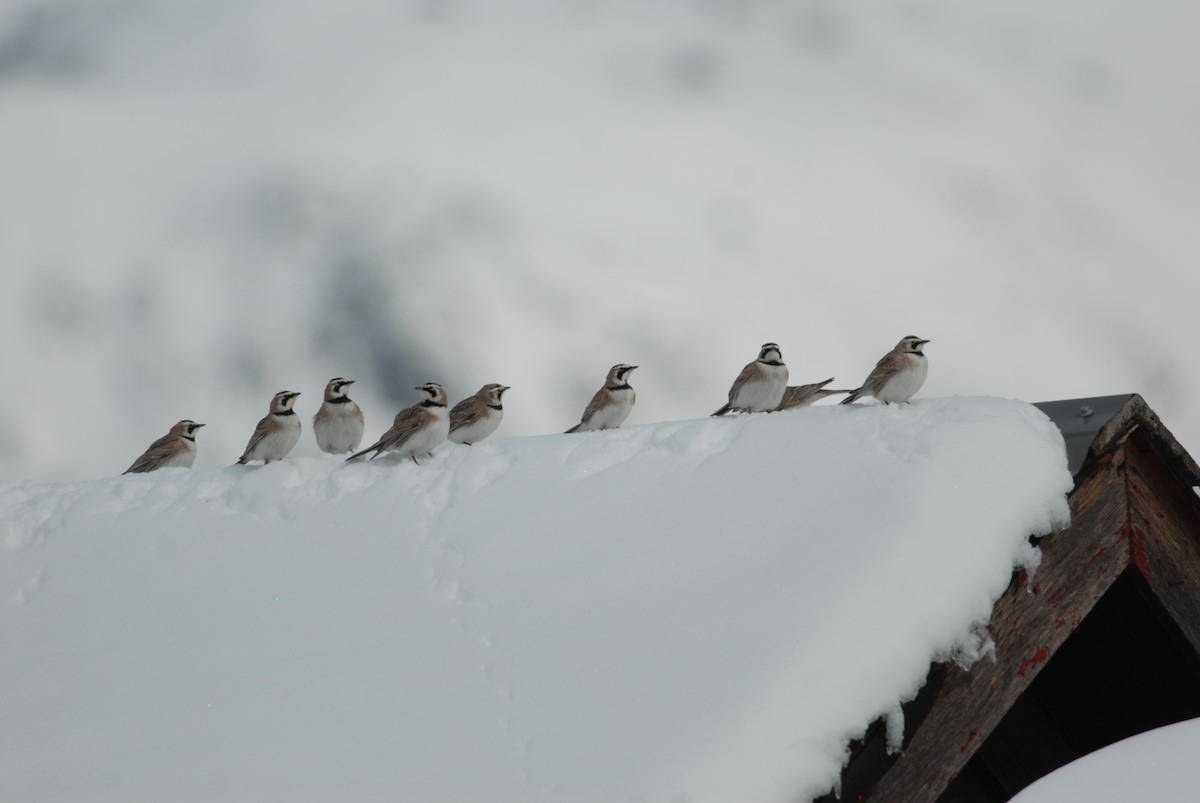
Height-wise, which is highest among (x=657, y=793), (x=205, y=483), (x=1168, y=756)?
(x=205, y=483)

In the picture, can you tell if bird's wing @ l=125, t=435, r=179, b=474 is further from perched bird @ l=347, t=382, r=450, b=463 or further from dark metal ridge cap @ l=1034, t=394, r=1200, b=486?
dark metal ridge cap @ l=1034, t=394, r=1200, b=486

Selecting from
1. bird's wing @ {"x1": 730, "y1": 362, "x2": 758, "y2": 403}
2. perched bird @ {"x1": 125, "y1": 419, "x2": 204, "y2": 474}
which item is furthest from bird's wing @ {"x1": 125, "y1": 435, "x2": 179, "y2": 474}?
bird's wing @ {"x1": 730, "y1": 362, "x2": 758, "y2": 403}

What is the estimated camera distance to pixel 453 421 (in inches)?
339

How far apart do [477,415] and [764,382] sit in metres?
2.24

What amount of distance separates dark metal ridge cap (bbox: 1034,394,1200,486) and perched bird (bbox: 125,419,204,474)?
7289 millimetres

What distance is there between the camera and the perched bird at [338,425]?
852cm

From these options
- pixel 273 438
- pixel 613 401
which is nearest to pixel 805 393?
pixel 613 401

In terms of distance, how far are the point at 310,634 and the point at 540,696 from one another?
1.33 meters

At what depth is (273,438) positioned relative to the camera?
8.29m

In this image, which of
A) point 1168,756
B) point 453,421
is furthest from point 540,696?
point 453,421

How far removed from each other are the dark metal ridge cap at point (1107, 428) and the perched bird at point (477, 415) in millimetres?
4534

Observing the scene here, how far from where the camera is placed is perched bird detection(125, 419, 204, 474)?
9.77 metres

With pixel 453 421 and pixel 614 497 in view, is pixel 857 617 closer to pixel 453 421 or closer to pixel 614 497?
pixel 614 497

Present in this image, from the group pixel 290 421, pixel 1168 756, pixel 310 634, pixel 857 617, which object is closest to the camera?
pixel 1168 756
